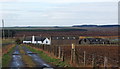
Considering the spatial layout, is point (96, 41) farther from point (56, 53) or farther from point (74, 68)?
point (74, 68)

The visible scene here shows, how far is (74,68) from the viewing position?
19828 mm

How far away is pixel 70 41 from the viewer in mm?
109938

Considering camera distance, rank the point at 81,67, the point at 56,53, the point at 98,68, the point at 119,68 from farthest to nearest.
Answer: the point at 56,53, the point at 81,67, the point at 98,68, the point at 119,68

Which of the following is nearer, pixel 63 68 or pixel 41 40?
pixel 63 68

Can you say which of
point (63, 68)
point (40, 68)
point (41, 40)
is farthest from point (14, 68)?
point (41, 40)

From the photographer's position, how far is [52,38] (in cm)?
11150

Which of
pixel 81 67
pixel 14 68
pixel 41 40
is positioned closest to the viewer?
pixel 81 67

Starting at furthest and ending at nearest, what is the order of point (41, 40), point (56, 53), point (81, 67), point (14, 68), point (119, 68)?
point (41, 40)
point (56, 53)
point (14, 68)
point (81, 67)
point (119, 68)

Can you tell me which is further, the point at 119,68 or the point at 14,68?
the point at 14,68

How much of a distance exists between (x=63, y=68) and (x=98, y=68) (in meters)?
3.01

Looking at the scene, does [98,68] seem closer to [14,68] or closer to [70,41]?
[14,68]

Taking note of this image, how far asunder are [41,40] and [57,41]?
482 inches

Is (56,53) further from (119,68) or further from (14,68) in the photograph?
(119,68)

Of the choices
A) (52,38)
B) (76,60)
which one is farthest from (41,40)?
(76,60)
